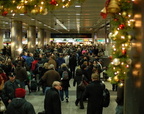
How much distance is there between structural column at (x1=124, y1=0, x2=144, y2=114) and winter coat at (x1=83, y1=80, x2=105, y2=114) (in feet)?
5.08

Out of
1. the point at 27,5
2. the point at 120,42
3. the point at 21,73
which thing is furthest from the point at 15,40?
the point at 120,42

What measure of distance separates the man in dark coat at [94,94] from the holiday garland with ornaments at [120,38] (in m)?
2.47

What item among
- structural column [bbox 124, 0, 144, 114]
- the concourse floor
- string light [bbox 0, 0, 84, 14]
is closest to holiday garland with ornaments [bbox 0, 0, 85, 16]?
string light [bbox 0, 0, 84, 14]

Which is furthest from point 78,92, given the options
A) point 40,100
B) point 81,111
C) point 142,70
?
point 142,70

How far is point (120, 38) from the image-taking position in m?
4.58

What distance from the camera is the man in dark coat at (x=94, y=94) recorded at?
7195 millimetres

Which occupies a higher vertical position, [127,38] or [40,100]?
[127,38]

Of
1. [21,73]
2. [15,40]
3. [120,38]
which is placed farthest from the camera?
[15,40]

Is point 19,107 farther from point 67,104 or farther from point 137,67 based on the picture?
point 67,104

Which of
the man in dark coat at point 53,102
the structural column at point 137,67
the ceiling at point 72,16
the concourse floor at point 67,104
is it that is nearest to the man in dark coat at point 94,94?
the man in dark coat at point 53,102

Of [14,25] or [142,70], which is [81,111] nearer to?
[142,70]

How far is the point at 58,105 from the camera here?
662cm

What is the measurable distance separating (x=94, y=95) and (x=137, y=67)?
2290mm

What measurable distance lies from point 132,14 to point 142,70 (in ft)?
3.53
